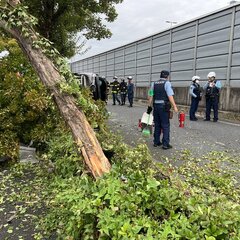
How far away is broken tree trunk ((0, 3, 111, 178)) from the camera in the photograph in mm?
3664

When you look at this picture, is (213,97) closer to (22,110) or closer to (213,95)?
(213,95)

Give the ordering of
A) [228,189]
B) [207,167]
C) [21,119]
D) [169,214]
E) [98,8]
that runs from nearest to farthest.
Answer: [169,214] < [228,189] < [207,167] < [21,119] < [98,8]

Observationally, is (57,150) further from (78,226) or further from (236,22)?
(236,22)

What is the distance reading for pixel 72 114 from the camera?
4.15 m

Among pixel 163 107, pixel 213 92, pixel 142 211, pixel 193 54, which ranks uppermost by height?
pixel 193 54

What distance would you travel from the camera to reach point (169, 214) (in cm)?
262

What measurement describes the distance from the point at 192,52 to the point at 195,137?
27.6 feet

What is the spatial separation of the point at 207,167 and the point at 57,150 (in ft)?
8.87

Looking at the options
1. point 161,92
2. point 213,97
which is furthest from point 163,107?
point 213,97

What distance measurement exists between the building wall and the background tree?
3633 millimetres

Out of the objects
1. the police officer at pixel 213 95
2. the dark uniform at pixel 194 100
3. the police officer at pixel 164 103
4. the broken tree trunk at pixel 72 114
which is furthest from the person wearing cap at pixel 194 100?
the broken tree trunk at pixel 72 114

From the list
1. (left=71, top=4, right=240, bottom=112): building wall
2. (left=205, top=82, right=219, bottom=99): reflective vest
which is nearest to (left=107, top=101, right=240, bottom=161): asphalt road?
(left=205, top=82, right=219, bottom=99): reflective vest

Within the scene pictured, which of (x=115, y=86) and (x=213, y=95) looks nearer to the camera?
(x=213, y=95)

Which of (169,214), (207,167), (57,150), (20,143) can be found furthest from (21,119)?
(169,214)
